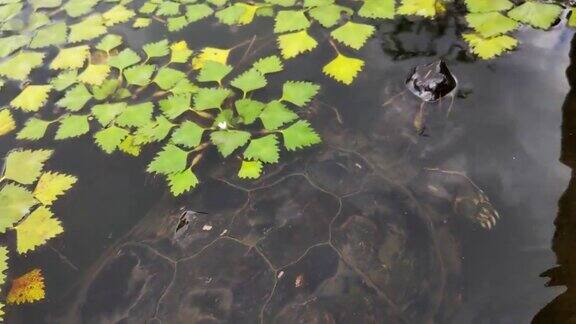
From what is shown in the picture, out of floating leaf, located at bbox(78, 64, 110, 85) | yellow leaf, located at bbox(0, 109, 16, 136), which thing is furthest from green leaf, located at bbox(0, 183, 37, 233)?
floating leaf, located at bbox(78, 64, 110, 85)

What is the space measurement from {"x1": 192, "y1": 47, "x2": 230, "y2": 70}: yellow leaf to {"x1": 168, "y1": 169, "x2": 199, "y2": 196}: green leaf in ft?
2.84

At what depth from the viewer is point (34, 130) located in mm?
2936

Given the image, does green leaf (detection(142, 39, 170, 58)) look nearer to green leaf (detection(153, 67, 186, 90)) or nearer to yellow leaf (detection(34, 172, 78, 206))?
green leaf (detection(153, 67, 186, 90))

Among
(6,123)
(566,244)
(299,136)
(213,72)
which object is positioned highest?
(6,123)

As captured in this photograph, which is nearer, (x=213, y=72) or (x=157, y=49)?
(x=213, y=72)

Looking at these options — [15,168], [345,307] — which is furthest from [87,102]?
[345,307]

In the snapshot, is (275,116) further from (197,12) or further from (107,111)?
(197,12)

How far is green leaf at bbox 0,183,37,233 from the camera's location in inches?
102

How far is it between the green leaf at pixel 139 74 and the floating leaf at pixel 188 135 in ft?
1.78

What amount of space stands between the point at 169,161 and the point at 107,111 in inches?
24.6

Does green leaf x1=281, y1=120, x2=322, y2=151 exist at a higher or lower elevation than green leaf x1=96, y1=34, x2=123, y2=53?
lower

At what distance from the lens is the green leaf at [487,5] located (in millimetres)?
3109

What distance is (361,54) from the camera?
9.87 feet

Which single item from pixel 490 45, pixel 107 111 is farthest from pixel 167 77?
pixel 490 45
